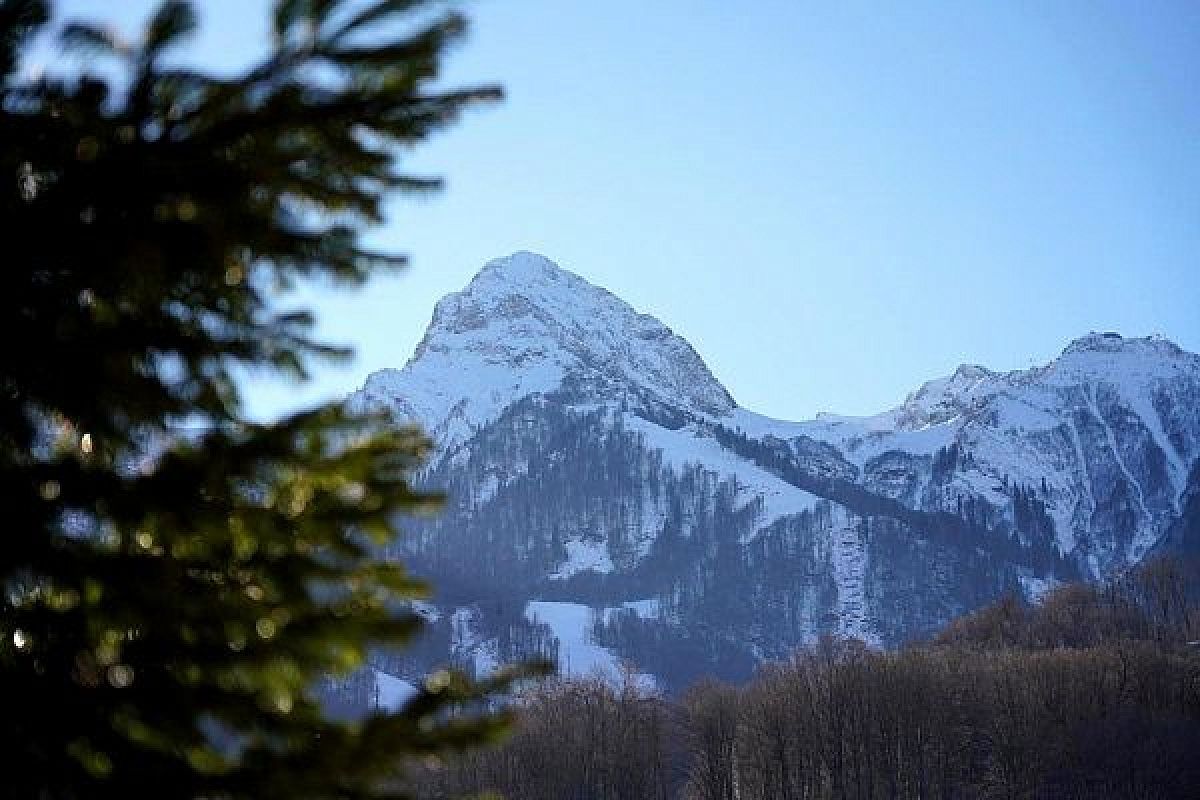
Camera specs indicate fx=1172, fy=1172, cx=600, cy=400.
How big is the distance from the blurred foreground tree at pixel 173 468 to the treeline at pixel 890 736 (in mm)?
46439

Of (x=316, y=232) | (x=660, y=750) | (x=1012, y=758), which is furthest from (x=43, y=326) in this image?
(x=660, y=750)

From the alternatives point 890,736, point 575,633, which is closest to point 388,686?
point 575,633

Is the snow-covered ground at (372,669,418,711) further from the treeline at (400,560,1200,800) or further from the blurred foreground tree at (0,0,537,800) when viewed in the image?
the blurred foreground tree at (0,0,537,800)

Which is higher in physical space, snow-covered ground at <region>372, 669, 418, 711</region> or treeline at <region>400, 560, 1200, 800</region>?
snow-covered ground at <region>372, 669, 418, 711</region>

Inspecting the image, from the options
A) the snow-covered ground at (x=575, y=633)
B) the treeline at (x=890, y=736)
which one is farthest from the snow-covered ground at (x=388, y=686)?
the treeline at (x=890, y=736)

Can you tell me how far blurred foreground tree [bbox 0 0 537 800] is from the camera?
2.23 m

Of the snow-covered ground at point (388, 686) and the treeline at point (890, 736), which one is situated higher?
the snow-covered ground at point (388, 686)

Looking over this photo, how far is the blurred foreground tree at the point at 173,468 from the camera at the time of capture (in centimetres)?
223

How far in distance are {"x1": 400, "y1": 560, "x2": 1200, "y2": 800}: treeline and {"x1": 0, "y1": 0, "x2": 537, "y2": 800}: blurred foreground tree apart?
46439mm

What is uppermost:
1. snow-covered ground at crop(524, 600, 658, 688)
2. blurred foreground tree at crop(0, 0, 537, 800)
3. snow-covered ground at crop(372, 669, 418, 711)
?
snow-covered ground at crop(524, 600, 658, 688)

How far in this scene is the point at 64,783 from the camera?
230 cm

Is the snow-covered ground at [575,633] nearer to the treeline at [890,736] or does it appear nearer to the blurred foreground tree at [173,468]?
the treeline at [890,736]

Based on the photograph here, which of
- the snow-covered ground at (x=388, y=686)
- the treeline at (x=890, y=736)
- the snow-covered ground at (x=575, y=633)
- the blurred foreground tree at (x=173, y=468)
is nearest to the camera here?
the blurred foreground tree at (x=173, y=468)

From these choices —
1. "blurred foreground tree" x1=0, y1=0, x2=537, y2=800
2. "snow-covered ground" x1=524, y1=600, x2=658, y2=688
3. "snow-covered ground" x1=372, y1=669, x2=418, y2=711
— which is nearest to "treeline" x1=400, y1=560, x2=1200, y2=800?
"blurred foreground tree" x1=0, y1=0, x2=537, y2=800
